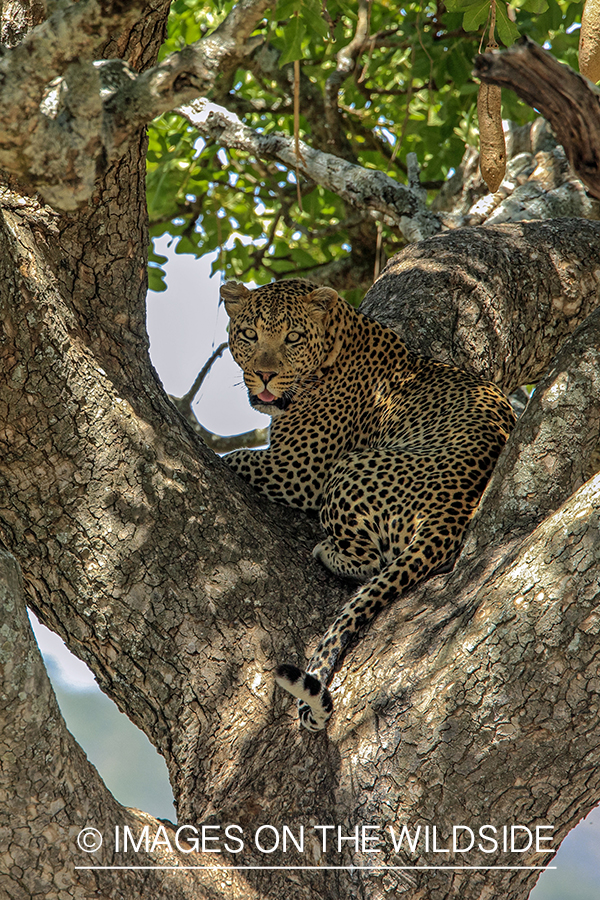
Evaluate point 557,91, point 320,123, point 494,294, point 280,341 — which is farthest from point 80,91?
point 320,123

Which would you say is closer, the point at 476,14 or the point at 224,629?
the point at 224,629

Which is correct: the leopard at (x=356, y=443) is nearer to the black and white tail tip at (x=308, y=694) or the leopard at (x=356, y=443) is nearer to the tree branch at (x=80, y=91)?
the black and white tail tip at (x=308, y=694)

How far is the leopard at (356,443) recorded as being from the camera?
12.7ft

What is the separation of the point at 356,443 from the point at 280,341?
2.44ft

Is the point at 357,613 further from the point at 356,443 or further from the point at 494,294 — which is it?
the point at 494,294

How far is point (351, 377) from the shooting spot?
18.0 ft

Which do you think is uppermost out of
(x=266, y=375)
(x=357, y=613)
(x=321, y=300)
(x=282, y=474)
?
(x=321, y=300)

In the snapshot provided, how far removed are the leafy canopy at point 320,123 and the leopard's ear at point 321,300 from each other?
74.4 inches

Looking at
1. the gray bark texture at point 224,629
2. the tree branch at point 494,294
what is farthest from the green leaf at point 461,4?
the tree branch at point 494,294

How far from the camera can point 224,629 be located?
3.67 meters

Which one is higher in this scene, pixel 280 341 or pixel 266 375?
pixel 280 341

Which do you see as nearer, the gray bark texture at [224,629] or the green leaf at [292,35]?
the gray bark texture at [224,629]

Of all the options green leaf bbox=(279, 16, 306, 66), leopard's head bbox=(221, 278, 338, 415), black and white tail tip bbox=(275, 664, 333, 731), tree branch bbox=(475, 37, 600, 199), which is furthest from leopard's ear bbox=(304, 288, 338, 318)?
tree branch bbox=(475, 37, 600, 199)

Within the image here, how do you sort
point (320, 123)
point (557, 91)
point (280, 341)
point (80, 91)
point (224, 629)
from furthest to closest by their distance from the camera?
point (320, 123), point (280, 341), point (224, 629), point (80, 91), point (557, 91)
